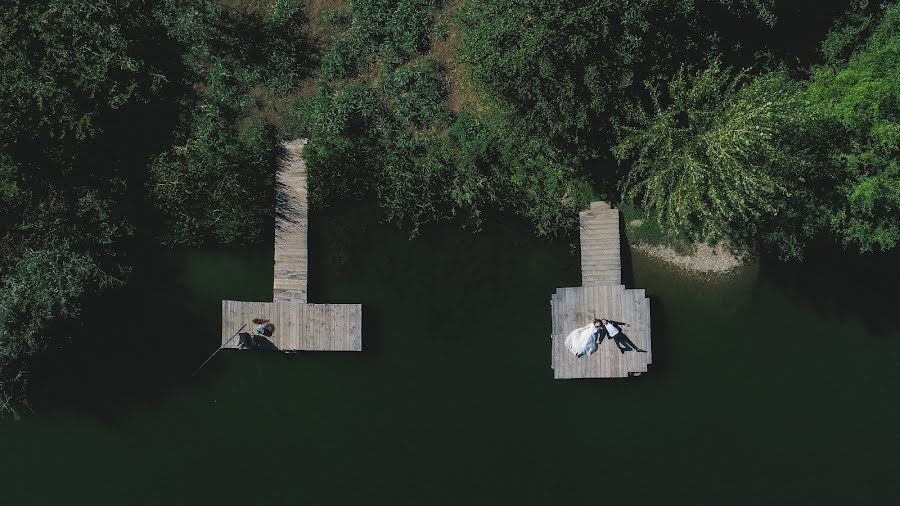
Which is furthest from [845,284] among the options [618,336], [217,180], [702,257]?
[217,180]

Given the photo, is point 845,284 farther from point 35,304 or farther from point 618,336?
point 35,304

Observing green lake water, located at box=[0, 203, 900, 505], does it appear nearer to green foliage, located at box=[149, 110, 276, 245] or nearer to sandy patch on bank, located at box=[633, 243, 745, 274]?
sandy patch on bank, located at box=[633, 243, 745, 274]

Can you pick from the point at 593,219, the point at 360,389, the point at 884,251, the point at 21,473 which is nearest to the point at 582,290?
the point at 593,219

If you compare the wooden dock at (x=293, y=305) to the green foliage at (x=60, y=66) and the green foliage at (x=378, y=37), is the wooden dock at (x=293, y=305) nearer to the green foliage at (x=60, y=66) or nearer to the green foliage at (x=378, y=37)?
the green foliage at (x=378, y=37)

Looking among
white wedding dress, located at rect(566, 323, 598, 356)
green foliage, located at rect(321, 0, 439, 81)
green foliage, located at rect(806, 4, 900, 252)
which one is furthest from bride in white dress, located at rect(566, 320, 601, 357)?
green foliage, located at rect(321, 0, 439, 81)

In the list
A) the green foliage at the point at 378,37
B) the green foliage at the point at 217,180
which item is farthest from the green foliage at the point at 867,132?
the green foliage at the point at 217,180

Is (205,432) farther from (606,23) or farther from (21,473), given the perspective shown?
(606,23)
